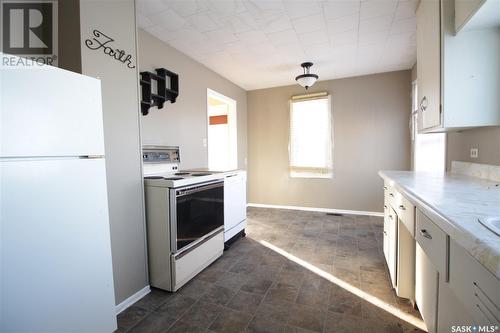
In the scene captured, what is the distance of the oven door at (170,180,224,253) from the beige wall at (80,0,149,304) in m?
0.28

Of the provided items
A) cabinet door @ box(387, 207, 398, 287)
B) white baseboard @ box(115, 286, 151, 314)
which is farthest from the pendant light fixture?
white baseboard @ box(115, 286, 151, 314)

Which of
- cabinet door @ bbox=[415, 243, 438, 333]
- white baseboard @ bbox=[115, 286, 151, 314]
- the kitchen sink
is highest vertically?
the kitchen sink

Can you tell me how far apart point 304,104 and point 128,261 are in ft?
12.8

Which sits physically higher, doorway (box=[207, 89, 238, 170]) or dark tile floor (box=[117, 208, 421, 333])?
doorway (box=[207, 89, 238, 170])

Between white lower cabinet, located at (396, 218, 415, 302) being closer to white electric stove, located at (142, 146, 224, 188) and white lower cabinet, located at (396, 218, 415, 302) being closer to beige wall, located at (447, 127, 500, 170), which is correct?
beige wall, located at (447, 127, 500, 170)

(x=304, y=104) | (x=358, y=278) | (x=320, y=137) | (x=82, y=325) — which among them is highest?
(x=304, y=104)

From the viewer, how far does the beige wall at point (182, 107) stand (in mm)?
2521

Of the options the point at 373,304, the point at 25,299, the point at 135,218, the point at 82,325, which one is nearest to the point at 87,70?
the point at 135,218

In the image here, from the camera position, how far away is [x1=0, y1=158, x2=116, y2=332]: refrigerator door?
961 mm

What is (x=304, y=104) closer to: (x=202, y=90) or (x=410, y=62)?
(x=410, y=62)

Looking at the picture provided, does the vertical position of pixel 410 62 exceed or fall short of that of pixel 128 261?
it exceeds it

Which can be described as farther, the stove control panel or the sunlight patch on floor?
the stove control panel

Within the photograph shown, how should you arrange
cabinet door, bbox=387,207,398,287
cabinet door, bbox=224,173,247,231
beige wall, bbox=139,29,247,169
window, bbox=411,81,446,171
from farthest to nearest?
1. window, bbox=411,81,446,171
2. cabinet door, bbox=224,173,247,231
3. beige wall, bbox=139,29,247,169
4. cabinet door, bbox=387,207,398,287

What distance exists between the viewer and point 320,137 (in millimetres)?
4402
